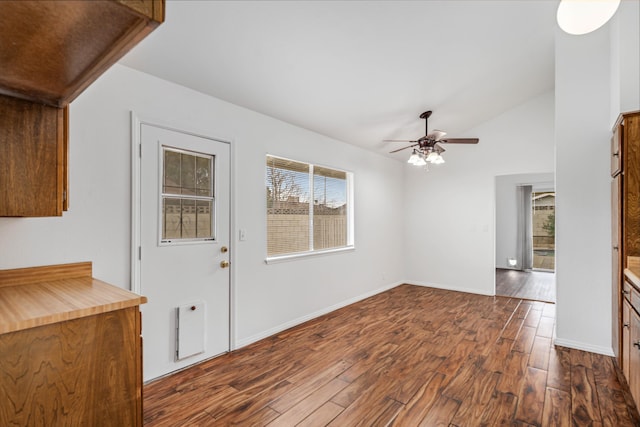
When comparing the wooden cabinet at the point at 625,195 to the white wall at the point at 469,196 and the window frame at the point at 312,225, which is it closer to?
the white wall at the point at 469,196

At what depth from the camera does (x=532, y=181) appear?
758cm

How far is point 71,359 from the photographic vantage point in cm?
121

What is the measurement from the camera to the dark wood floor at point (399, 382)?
6.60 feet

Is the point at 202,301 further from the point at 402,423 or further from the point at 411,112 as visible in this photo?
the point at 411,112

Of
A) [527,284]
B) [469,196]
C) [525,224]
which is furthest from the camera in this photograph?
[525,224]

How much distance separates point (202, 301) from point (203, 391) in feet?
2.39

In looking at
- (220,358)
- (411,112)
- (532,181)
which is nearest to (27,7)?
(220,358)

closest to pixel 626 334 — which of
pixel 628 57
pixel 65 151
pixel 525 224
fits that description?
pixel 628 57

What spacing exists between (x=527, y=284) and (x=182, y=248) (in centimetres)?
634

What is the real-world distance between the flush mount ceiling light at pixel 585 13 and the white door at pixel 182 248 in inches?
101

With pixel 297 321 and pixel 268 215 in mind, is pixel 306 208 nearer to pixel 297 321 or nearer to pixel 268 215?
pixel 268 215

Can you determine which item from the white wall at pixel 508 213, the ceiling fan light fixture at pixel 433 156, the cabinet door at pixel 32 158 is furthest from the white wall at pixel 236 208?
the white wall at pixel 508 213

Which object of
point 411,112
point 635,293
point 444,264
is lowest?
point 444,264

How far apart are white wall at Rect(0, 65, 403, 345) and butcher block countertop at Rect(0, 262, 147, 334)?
85mm
